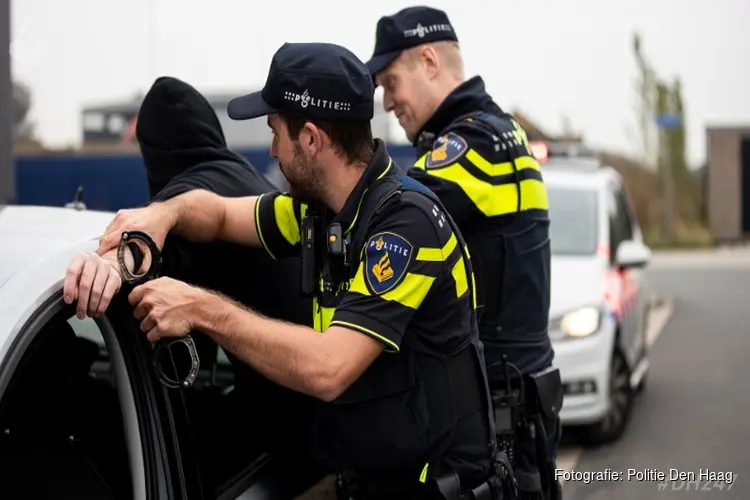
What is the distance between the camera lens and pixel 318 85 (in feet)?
7.68

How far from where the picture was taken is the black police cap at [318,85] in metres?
2.34

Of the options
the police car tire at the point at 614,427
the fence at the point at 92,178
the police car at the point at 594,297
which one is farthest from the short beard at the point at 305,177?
the fence at the point at 92,178

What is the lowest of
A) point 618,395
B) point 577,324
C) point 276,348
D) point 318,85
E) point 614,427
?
point 614,427

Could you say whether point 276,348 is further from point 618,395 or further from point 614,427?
point 618,395

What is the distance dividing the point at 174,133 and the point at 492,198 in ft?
3.01

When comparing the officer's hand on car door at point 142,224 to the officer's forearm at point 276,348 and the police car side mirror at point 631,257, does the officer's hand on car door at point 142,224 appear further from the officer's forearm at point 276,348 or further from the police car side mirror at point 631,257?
the police car side mirror at point 631,257

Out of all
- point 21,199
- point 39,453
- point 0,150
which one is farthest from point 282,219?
point 21,199

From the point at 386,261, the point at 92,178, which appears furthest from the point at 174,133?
the point at 92,178

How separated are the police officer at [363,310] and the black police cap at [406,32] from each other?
1070 mm

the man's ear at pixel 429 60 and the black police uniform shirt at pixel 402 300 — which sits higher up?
the man's ear at pixel 429 60

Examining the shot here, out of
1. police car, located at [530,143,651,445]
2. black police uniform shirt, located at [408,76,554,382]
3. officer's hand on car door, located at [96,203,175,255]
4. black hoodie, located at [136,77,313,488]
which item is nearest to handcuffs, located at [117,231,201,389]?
officer's hand on car door, located at [96,203,175,255]

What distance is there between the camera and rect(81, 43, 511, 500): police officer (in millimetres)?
2230

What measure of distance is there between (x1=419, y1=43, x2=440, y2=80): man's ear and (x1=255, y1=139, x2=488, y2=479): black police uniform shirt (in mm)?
1095

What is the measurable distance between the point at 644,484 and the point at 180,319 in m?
4.39
